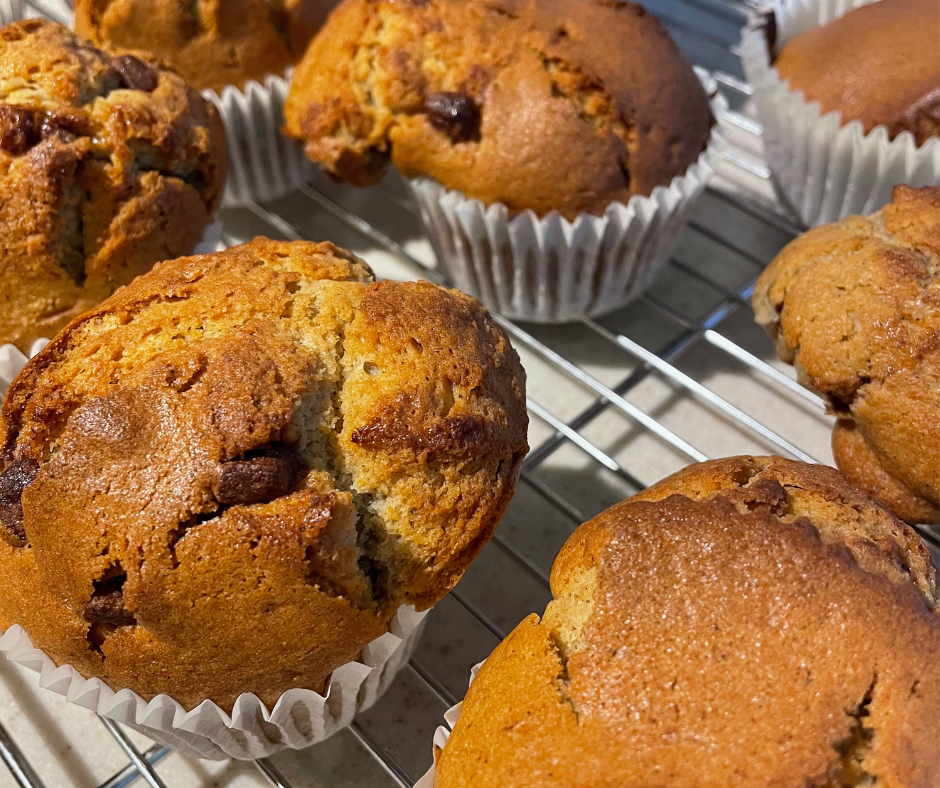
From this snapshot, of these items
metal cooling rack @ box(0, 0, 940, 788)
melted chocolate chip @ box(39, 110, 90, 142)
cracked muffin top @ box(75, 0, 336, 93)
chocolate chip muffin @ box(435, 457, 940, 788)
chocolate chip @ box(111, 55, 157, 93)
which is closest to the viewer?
chocolate chip muffin @ box(435, 457, 940, 788)

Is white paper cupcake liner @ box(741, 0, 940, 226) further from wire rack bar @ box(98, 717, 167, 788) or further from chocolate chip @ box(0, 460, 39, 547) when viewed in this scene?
wire rack bar @ box(98, 717, 167, 788)

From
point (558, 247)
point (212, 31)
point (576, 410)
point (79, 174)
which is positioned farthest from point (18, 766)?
point (212, 31)

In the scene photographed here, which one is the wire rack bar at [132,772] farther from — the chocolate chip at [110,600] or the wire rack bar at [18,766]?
the chocolate chip at [110,600]

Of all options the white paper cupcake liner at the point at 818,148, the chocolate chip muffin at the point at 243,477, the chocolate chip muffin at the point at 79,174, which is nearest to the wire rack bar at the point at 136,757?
the chocolate chip muffin at the point at 243,477

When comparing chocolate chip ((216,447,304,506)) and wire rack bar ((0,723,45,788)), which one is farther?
wire rack bar ((0,723,45,788))

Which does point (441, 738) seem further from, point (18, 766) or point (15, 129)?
point (15, 129)

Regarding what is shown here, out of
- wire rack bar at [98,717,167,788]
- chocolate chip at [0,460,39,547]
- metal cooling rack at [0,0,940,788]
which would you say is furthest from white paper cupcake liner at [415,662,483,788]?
chocolate chip at [0,460,39,547]
